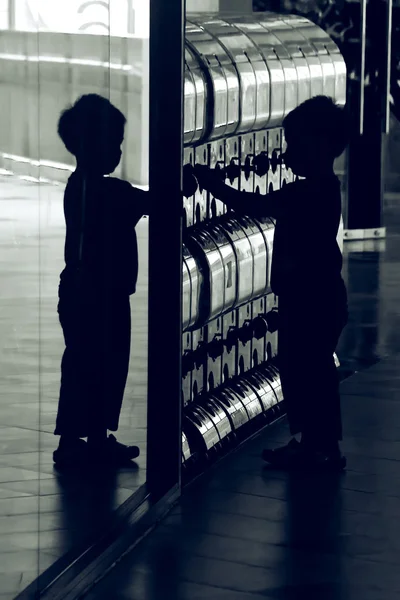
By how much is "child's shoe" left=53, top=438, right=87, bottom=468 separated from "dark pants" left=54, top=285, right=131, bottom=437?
33 mm

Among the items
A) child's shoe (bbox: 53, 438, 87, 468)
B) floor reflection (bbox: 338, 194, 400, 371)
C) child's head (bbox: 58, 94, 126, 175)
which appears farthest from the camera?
floor reflection (bbox: 338, 194, 400, 371)

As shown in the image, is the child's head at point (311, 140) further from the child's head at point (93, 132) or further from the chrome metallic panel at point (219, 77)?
the child's head at point (93, 132)

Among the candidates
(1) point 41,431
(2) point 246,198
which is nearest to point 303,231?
(2) point 246,198

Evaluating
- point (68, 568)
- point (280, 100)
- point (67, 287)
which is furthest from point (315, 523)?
point (280, 100)

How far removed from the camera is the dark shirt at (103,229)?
4672 mm

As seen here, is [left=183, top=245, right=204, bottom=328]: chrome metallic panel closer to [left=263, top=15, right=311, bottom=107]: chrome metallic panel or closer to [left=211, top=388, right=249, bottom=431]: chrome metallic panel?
[left=211, top=388, right=249, bottom=431]: chrome metallic panel

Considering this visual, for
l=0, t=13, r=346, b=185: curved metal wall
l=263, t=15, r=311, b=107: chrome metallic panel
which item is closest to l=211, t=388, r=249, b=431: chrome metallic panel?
Result: l=0, t=13, r=346, b=185: curved metal wall

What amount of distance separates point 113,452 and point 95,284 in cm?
66

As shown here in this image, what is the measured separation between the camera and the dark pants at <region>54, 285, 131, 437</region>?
4.62 meters

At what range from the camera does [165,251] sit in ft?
20.0

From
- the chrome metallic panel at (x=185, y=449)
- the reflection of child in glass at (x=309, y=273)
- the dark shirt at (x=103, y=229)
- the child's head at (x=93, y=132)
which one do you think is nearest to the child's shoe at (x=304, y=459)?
the reflection of child in glass at (x=309, y=273)

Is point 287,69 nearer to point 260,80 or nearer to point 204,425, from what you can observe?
point 260,80

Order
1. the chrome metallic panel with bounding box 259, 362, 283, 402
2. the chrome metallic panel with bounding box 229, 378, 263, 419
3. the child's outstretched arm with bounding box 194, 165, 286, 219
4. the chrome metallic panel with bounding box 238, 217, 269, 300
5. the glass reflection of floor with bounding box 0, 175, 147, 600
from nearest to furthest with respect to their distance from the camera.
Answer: the glass reflection of floor with bounding box 0, 175, 147, 600 → the child's outstretched arm with bounding box 194, 165, 286, 219 → the chrome metallic panel with bounding box 229, 378, 263, 419 → the chrome metallic panel with bounding box 238, 217, 269, 300 → the chrome metallic panel with bounding box 259, 362, 283, 402

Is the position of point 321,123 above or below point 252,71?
below
